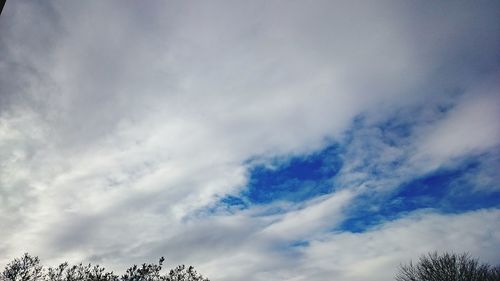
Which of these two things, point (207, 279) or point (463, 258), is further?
point (207, 279)

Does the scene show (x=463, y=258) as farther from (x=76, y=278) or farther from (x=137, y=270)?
(x=76, y=278)

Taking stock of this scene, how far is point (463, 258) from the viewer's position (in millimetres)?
36094

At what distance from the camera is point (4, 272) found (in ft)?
134

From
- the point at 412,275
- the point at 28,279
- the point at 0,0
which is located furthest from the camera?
the point at 28,279

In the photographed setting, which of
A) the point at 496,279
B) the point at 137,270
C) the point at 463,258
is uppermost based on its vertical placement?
the point at 137,270

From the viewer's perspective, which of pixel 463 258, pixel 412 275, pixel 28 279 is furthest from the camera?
pixel 28 279

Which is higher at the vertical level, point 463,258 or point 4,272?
point 4,272

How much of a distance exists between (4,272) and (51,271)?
6245 mm

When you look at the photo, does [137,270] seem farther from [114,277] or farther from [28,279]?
[28,279]

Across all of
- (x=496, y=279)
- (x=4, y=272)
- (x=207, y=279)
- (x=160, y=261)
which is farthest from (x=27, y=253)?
(x=496, y=279)

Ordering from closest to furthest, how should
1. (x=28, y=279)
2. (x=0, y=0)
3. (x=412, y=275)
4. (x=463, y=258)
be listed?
(x=0, y=0), (x=463, y=258), (x=412, y=275), (x=28, y=279)

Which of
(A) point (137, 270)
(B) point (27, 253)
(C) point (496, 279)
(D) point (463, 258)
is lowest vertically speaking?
(C) point (496, 279)

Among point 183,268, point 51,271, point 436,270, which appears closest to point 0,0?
point 183,268

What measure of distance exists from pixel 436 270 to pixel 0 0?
46806mm
